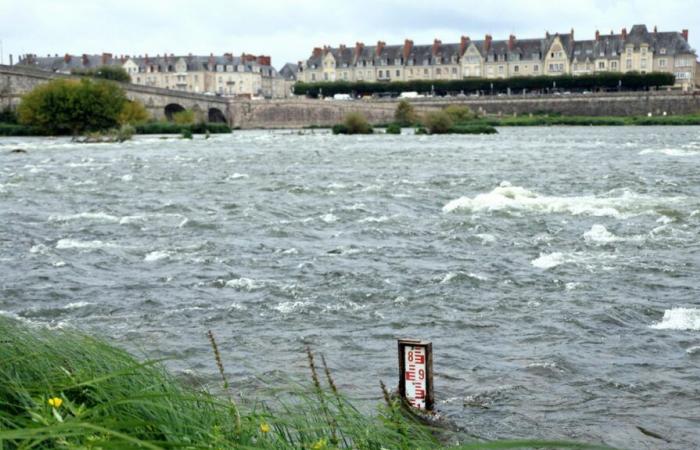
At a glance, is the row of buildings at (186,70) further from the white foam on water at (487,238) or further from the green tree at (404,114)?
the white foam on water at (487,238)

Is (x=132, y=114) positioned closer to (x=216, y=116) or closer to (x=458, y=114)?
(x=458, y=114)

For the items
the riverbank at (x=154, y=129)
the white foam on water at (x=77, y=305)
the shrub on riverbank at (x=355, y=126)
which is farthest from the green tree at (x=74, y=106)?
the white foam on water at (x=77, y=305)

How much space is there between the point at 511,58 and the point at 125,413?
416ft

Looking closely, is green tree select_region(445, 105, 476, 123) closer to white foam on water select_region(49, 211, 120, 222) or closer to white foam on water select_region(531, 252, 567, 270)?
white foam on water select_region(49, 211, 120, 222)

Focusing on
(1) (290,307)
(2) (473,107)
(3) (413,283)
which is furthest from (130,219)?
(2) (473,107)

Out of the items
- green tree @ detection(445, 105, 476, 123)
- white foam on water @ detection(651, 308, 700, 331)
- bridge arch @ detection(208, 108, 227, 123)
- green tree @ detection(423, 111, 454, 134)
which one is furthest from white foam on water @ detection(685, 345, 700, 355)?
bridge arch @ detection(208, 108, 227, 123)

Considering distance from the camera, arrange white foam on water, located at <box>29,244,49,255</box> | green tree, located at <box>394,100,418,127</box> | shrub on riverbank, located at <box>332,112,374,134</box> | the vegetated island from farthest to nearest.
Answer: green tree, located at <box>394,100,418,127</box>
shrub on riverbank, located at <box>332,112,374,134</box>
the vegetated island
white foam on water, located at <box>29,244,49,255</box>

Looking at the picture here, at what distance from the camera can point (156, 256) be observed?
16.4 metres

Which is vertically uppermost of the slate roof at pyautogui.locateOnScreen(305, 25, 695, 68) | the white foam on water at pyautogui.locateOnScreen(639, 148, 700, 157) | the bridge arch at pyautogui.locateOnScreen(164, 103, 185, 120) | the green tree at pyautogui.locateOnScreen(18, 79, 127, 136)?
the slate roof at pyautogui.locateOnScreen(305, 25, 695, 68)

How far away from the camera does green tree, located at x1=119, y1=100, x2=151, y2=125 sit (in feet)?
220

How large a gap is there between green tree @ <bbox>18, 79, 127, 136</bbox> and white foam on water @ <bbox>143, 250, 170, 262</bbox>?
4909cm

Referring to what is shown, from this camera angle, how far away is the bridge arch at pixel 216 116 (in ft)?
323

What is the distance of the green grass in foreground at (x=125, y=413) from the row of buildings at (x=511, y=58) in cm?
11520

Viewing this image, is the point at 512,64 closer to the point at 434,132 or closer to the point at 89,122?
the point at 434,132
